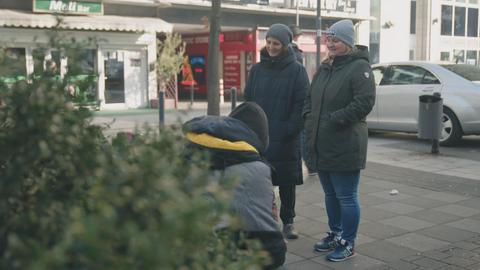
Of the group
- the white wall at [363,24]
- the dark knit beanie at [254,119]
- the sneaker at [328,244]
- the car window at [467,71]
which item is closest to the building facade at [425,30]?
the white wall at [363,24]

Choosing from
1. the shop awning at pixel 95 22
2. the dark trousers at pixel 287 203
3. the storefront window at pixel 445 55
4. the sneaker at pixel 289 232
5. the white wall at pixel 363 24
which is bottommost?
the sneaker at pixel 289 232

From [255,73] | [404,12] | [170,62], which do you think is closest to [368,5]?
[404,12]

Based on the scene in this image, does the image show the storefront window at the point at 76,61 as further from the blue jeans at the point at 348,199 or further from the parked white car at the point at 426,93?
the parked white car at the point at 426,93

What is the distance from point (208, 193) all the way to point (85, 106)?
519 millimetres

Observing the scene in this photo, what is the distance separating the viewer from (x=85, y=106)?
6.17ft

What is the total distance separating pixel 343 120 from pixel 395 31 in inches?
1306

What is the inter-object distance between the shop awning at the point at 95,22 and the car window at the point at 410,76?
934 centimetres

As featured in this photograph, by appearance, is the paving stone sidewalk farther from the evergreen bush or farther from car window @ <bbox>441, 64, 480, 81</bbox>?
car window @ <bbox>441, 64, 480, 81</bbox>

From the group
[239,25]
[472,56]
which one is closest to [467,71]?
[239,25]

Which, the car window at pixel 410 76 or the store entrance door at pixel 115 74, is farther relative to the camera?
the store entrance door at pixel 115 74

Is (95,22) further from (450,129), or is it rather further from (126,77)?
(450,129)

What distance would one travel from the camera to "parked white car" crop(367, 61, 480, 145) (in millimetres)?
10570

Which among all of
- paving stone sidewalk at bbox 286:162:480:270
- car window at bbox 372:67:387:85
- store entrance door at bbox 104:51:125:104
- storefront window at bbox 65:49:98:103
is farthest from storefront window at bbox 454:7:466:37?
storefront window at bbox 65:49:98:103

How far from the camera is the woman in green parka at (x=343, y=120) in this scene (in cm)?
433
